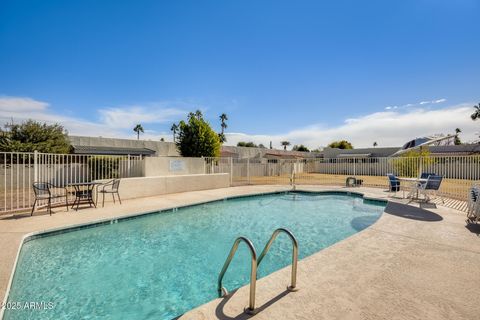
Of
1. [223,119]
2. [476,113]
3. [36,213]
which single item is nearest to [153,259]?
[36,213]

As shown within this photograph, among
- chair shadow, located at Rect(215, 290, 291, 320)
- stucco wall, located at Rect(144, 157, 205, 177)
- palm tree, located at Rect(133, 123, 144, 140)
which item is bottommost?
chair shadow, located at Rect(215, 290, 291, 320)

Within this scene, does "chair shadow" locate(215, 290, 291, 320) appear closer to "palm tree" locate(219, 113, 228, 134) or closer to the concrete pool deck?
the concrete pool deck

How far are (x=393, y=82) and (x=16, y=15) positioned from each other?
1613cm

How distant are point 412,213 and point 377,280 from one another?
5279 millimetres

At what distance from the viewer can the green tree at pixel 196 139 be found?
18.8 meters

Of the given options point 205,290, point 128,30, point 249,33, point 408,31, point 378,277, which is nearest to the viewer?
point 378,277

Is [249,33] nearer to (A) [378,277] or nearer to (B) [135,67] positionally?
(B) [135,67]

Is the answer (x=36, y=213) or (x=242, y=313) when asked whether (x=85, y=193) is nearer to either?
(x=36, y=213)

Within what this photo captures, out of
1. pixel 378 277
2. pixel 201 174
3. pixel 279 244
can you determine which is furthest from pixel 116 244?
pixel 201 174

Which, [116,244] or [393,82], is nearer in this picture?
[116,244]

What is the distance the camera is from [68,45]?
9773 millimetres

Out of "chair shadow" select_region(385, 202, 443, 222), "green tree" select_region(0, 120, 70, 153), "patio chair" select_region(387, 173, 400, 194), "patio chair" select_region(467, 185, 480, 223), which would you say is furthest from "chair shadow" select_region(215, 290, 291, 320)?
"green tree" select_region(0, 120, 70, 153)

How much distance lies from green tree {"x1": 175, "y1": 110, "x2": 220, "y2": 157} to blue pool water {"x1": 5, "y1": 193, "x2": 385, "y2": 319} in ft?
33.5

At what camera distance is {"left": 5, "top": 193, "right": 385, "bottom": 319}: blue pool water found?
3352mm
